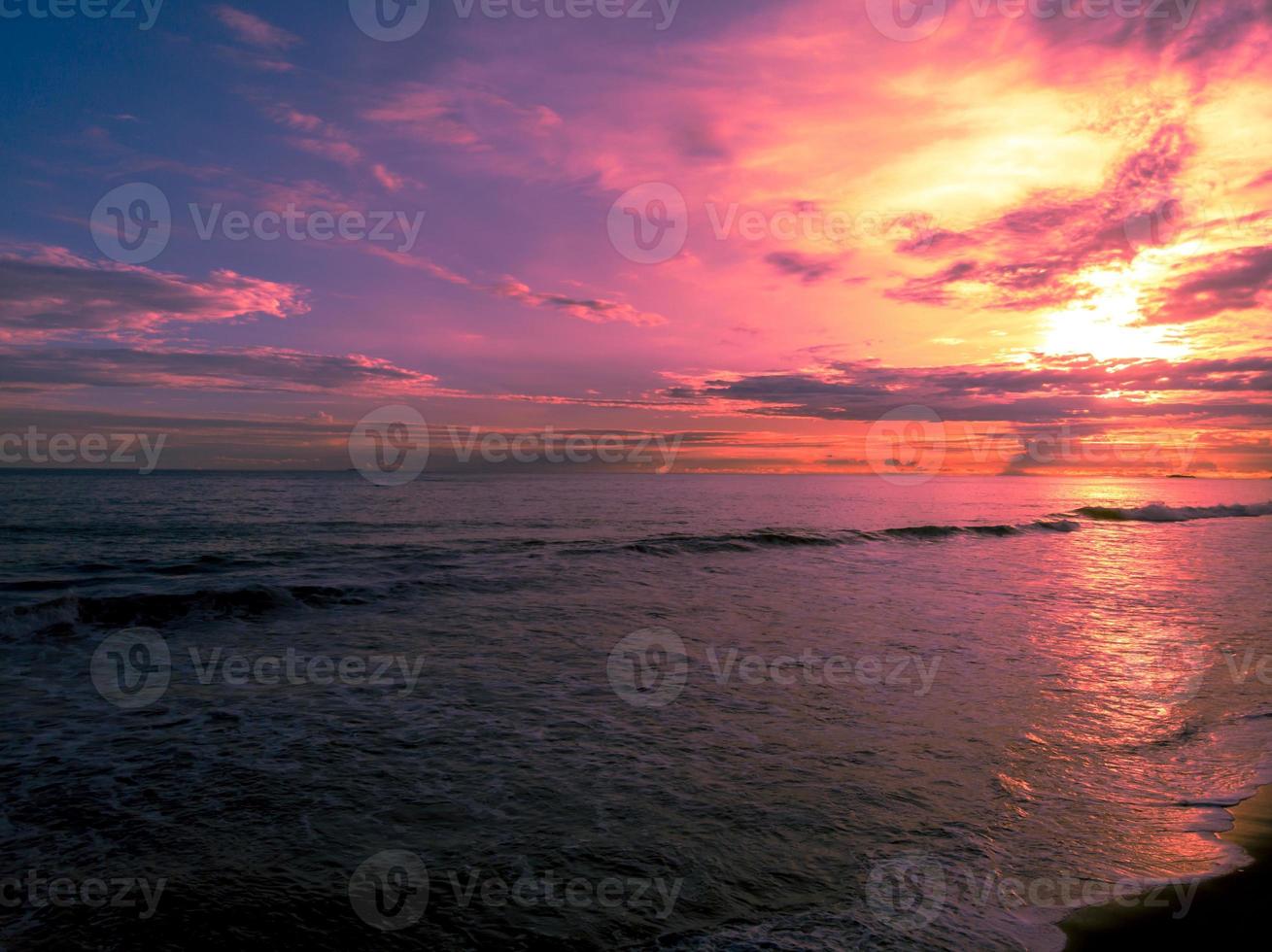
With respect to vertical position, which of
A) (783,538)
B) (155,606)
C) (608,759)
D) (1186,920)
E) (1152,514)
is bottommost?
(155,606)

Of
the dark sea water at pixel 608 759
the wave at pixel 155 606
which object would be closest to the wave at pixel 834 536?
the dark sea water at pixel 608 759

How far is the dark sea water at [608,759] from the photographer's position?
564 cm

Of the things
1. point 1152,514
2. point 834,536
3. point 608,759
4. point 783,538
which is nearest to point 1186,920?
point 608,759

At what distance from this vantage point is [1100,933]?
5.31 meters

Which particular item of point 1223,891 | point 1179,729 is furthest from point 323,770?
point 1179,729

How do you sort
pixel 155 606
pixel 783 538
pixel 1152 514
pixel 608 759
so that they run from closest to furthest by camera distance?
pixel 608 759 < pixel 155 606 < pixel 783 538 < pixel 1152 514

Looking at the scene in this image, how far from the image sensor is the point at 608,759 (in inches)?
341

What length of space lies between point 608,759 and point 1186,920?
573 centimetres

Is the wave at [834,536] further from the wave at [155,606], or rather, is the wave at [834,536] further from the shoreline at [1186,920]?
the shoreline at [1186,920]

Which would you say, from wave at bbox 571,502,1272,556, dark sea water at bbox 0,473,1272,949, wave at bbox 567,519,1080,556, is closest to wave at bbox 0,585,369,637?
dark sea water at bbox 0,473,1272,949

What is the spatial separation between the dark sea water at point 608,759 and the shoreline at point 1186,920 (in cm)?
22

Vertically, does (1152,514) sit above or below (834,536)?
above

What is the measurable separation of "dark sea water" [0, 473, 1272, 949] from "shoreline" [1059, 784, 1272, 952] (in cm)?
22

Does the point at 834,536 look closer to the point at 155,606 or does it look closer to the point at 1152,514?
the point at 155,606
